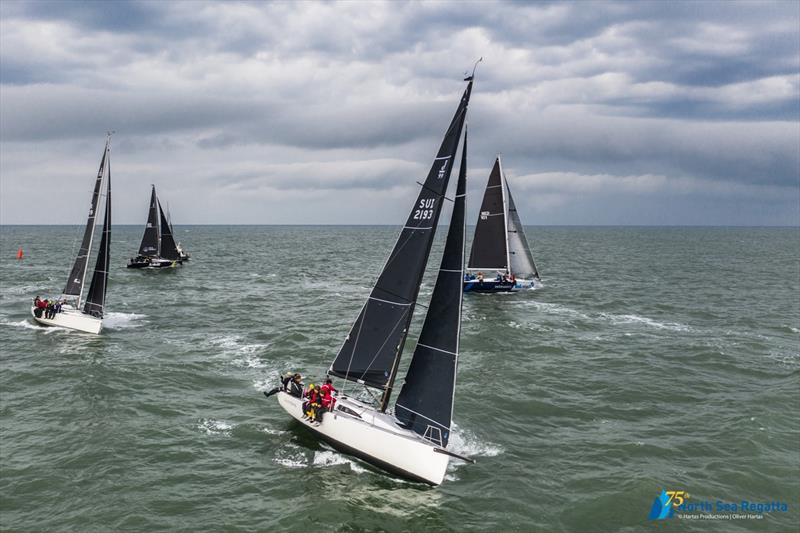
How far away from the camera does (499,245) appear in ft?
183

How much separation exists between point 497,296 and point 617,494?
126 feet

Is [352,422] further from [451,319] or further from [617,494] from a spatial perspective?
[617,494]

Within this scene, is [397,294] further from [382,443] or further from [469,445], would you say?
[469,445]

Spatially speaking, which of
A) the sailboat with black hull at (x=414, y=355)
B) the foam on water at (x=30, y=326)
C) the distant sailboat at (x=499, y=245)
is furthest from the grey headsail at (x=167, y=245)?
the sailboat with black hull at (x=414, y=355)

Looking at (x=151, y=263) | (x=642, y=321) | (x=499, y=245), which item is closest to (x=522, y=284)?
(x=499, y=245)

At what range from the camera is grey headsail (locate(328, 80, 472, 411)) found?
61.5ft

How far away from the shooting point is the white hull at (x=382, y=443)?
1742cm

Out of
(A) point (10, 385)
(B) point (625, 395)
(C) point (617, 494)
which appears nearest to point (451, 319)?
(C) point (617, 494)

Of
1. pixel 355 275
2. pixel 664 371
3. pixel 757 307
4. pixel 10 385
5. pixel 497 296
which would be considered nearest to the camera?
pixel 10 385

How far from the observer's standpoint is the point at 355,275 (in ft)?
261

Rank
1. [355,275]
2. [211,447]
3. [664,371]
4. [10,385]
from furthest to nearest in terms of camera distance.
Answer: [355,275], [664,371], [10,385], [211,447]

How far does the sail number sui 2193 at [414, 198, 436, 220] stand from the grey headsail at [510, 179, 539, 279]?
122 feet

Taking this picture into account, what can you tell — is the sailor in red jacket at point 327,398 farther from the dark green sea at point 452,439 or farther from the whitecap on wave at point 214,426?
the whitecap on wave at point 214,426

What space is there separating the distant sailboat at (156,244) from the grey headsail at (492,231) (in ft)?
149
